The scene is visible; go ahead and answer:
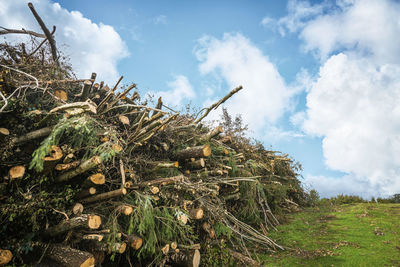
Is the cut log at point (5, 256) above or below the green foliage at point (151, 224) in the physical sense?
below

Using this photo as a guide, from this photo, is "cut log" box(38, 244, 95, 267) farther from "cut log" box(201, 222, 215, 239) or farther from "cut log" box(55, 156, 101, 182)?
"cut log" box(201, 222, 215, 239)

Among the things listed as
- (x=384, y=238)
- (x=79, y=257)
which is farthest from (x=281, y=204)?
(x=79, y=257)

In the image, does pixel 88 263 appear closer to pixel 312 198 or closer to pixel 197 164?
pixel 197 164

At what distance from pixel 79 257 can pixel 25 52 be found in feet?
14.1

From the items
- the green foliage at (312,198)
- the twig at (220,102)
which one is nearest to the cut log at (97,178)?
the twig at (220,102)

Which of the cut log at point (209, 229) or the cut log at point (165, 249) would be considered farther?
the cut log at point (209, 229)

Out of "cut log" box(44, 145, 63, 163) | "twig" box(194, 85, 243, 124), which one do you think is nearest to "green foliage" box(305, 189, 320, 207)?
"twig" box(194, 85, 243, 124)

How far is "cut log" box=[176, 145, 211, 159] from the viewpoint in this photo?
4.51 meters

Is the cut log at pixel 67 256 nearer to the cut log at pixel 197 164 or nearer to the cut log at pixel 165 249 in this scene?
the cut log at pixel 165 249

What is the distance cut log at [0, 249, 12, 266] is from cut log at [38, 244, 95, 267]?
30 centimetres

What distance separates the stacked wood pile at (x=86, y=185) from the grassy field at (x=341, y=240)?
0.67 m

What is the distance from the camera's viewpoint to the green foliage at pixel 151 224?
10.3 ft

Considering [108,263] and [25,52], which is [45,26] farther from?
[108,263]

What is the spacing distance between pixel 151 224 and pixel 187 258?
0.84 m
